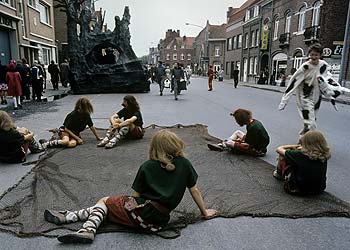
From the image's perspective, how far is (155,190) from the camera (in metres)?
2.91

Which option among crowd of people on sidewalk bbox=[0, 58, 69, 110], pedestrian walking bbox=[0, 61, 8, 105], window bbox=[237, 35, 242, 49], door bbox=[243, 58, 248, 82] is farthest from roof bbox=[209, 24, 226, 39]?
pedestrian walking bbox=[0, 61, 8, 105]

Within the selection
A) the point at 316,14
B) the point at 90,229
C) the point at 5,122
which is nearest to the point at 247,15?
the point at 316,14

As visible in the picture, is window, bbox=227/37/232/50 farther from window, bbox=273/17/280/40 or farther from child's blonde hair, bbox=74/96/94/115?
child's blonde hair, bbox=74/96/94/115

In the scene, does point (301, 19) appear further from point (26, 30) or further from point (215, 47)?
point (215, 47)

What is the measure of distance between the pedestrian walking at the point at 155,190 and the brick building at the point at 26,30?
1721 cm

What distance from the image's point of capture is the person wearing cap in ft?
17.8

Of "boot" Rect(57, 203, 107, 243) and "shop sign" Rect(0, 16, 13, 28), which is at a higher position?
"shop sign" Rect(0, 16, 13, 28)

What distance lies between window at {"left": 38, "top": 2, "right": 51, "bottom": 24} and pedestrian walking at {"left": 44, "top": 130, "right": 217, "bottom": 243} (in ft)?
83.0

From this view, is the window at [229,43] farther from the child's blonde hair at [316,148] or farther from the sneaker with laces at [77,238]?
the sneaker with laces at [77,238]

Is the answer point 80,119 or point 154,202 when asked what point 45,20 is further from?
point 154,202

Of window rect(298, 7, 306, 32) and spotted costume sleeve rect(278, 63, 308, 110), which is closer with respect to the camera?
spotted costume sleeve rect(278, 63, 308, 110)

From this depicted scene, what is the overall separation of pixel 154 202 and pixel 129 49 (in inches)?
695

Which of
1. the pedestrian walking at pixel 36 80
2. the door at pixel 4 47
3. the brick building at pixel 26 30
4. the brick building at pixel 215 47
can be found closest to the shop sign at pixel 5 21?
the brick building at pixel 26 30

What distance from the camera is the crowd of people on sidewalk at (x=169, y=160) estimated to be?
2.92 meters
